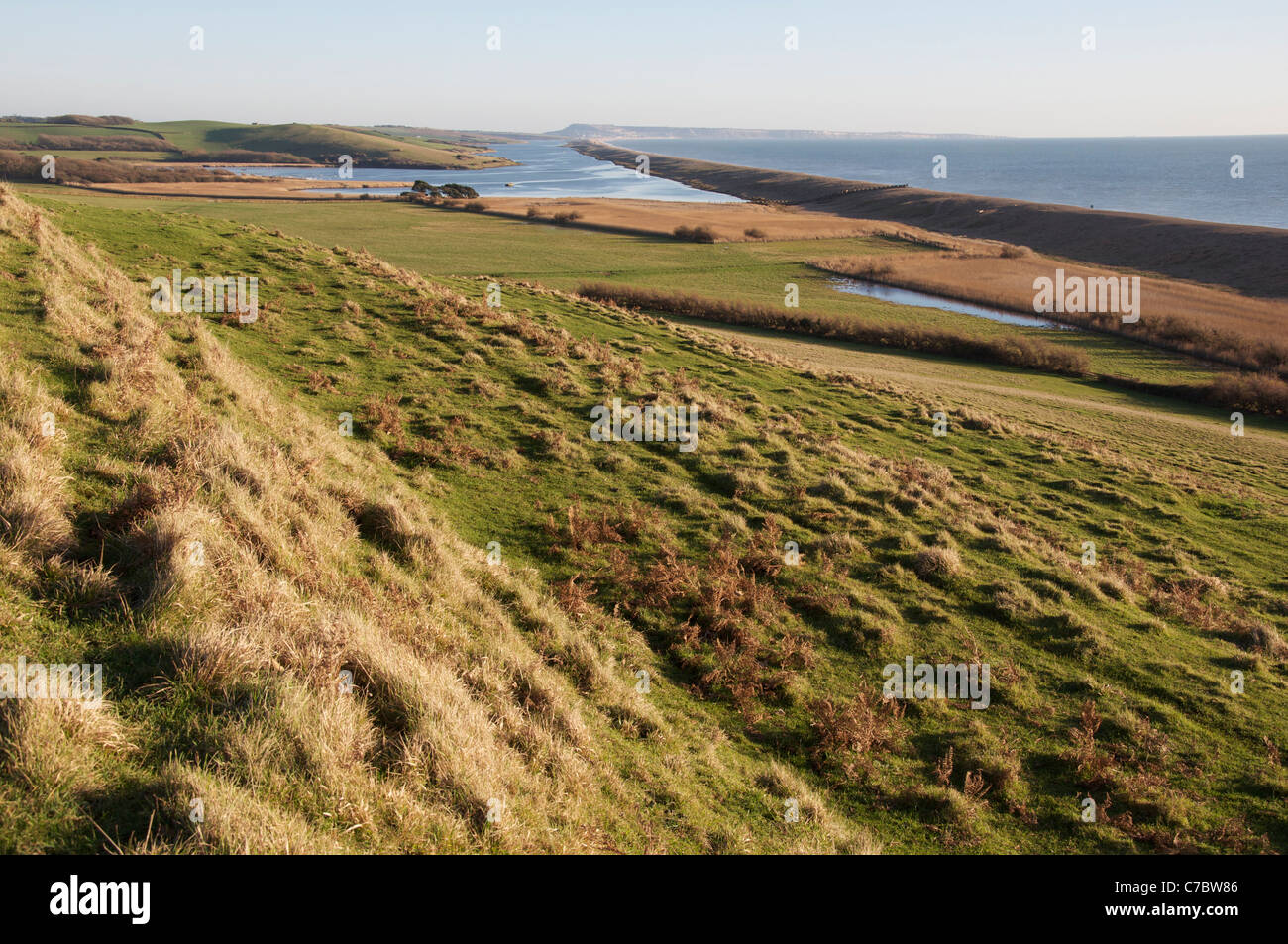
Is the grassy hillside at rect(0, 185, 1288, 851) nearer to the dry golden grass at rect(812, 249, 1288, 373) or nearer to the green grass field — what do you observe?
the green grass field

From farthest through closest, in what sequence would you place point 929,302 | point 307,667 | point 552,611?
point 929,302
point 552,611
point 307,667

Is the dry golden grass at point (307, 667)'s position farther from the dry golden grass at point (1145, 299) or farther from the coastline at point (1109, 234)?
the coastline at point (1109, 234)

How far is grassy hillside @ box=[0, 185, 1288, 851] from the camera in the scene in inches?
222

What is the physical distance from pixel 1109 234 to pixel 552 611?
369 feet

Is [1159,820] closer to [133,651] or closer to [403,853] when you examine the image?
[403,853]

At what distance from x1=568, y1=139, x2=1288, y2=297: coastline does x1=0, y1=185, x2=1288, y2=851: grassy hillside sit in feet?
240

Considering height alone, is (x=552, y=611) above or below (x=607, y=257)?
below

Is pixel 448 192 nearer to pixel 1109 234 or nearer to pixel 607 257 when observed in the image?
pixel 607 257

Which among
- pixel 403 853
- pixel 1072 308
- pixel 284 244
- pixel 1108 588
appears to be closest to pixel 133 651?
pixel 403 853

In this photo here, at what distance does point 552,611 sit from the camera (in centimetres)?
1101

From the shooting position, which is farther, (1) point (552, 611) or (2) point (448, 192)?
(2) point (448, 192)

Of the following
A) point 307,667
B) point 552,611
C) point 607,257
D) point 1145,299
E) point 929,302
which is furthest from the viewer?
point 607,257

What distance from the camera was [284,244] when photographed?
34031 millimetres

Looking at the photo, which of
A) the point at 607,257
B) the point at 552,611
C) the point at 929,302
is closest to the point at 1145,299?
the point at 929,302
